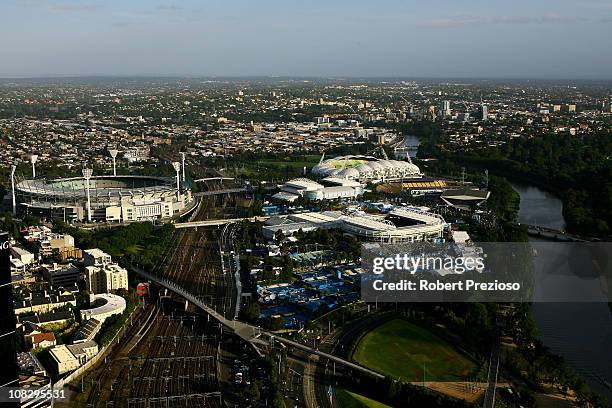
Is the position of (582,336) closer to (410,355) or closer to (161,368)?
(410,355)

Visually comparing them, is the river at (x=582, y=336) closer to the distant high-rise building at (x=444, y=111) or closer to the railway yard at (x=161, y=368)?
the railway yard at (x=161, y=368)

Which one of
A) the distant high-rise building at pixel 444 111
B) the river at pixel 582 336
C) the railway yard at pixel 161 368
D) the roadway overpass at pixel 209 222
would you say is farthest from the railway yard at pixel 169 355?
the distant high-rise building at pixel 444 111

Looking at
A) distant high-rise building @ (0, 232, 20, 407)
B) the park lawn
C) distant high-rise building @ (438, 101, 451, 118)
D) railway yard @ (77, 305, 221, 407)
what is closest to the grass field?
the park lawn

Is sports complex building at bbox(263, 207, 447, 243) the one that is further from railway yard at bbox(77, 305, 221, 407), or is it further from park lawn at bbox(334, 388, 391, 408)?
park lawn at bbox(334, 388, 391, 408)

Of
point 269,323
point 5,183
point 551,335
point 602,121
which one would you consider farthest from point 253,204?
point 602,121

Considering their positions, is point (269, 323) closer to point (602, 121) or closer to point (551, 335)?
point (551, 335)

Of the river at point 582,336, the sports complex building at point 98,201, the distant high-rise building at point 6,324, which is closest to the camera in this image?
the distant high-rise building at point 6,324
